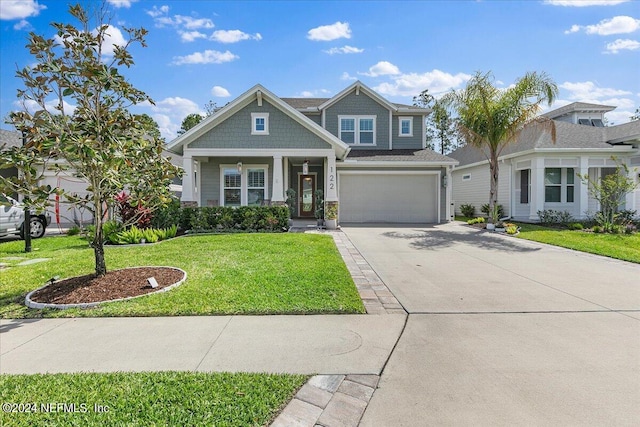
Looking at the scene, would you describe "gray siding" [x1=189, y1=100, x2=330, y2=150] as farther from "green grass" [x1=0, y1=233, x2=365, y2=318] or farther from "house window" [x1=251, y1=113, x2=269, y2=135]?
"green grass" [x1=0, y1=233, x2=365, y2=318]

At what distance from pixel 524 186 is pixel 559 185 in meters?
1.49

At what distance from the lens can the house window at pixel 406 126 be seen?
18.7m

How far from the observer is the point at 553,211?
15.8 meters

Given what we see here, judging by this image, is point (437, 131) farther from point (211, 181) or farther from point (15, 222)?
point (15, 222)

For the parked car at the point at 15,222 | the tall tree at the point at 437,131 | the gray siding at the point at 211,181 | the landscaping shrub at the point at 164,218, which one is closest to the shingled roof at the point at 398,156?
the gray siding at the point at 211,181

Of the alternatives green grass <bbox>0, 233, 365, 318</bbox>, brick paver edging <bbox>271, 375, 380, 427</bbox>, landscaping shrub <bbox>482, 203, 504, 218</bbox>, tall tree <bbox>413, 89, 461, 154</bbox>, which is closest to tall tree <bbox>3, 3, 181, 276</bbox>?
green grass <bbox>0, 233, 365, 318</bbox>

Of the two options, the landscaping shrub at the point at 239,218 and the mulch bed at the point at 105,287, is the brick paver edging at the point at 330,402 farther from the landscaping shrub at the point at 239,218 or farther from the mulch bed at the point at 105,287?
the landscaping shrub at the point at 239,218

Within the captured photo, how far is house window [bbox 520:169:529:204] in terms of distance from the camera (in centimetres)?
1727

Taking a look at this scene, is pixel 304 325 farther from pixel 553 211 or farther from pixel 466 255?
pixel 553 211

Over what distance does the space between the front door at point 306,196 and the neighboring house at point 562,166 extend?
33.5 feet

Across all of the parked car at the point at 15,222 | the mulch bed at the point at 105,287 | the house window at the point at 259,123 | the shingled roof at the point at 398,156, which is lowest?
the mulch bed at the point at 105,287

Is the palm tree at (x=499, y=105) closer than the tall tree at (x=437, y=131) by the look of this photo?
Yes

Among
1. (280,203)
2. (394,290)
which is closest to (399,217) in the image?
(280,203)

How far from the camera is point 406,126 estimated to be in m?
18.8
